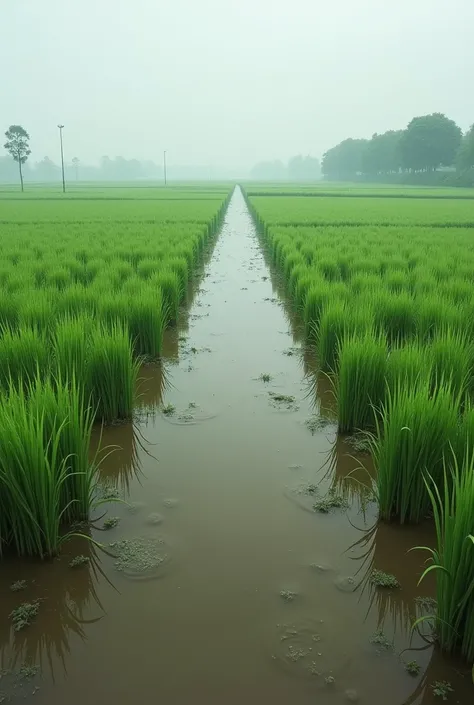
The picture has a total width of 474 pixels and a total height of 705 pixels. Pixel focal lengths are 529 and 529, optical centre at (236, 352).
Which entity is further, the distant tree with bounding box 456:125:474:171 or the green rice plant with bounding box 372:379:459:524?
the distant tree with bounding box 456:125:474:171

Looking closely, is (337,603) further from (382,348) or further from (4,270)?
(4,270)

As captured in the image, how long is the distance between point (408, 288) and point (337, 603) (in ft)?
18.5

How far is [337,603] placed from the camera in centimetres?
245

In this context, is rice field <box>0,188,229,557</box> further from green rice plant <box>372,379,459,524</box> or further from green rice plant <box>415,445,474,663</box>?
green rice plant <box>415,445,474,663</box>

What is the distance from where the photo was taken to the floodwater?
2070 mm

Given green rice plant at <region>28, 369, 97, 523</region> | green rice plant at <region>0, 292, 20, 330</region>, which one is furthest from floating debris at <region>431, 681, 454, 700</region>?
green rice plant at <region>0, 292, 20, 330</region>

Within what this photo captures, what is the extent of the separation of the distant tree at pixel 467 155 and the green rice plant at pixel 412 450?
6543 centimetres

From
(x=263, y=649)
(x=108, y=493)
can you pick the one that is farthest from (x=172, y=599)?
(x=108, y=493)

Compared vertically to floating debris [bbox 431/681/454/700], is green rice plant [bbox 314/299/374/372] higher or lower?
higher

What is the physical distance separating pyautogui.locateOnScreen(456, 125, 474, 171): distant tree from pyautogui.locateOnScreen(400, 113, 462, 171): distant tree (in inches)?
234

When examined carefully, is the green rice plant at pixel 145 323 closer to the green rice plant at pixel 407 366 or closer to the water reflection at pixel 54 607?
the green rice plant at pixel 407 366

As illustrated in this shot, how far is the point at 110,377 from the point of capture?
14.1 feet

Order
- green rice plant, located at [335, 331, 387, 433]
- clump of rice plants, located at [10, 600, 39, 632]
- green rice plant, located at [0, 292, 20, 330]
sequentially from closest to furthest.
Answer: clump of rice plants, located at [10, 600, 39, 632] → green rice plant, located at [335, 331, 387, 433] → green rice plant, located at [0, 292, 20, 330]

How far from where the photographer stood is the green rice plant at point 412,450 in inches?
117
